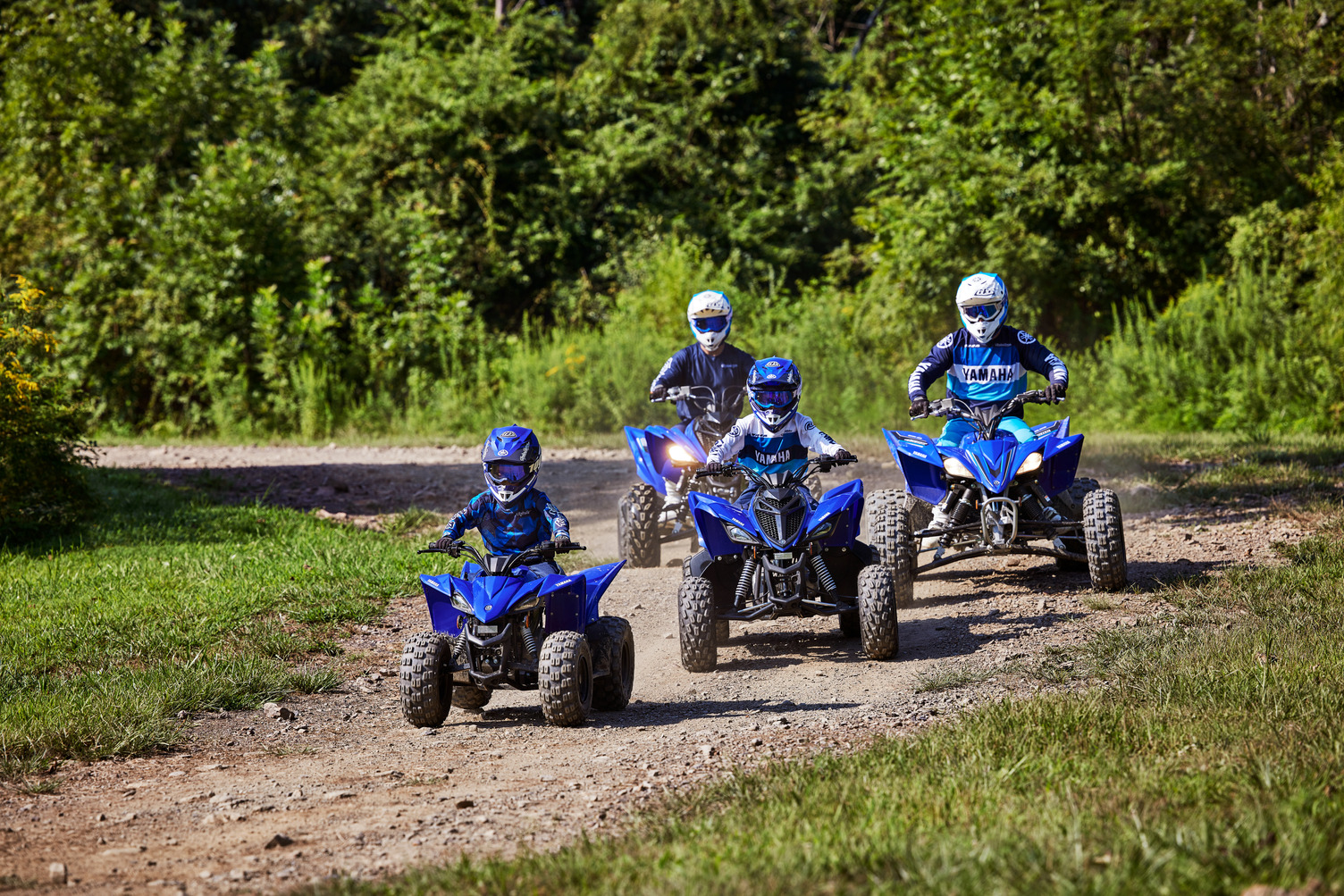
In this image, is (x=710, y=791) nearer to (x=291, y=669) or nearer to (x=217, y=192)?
(x=291, y=669)

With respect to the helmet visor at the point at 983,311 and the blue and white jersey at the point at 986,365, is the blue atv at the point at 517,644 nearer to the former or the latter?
the blue and white jersey at the point at 986,365

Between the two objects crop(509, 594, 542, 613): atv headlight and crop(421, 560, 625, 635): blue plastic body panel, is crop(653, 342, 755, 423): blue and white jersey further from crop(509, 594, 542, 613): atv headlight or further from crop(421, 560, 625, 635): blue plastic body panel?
crop(509, 594, 542, 613): atv headlight

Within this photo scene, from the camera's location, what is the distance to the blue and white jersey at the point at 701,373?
10078 mm

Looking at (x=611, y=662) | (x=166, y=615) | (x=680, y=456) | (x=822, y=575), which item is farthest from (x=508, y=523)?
(x=680, y=456)

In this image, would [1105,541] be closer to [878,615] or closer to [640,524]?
[878,615]

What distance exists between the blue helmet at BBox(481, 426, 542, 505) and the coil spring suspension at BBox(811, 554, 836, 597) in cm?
179

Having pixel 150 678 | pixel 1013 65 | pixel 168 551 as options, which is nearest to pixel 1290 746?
pixel 150 678

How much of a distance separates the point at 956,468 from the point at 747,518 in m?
1.78

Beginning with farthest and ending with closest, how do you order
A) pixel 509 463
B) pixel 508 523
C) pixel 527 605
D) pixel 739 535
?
pixel 739 535 → pixel 508 523 → pixel 509 463 → pixel 527 605

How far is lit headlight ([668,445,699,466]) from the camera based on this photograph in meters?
9.57

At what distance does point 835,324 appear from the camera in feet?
64.1

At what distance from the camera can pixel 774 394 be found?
770 cm

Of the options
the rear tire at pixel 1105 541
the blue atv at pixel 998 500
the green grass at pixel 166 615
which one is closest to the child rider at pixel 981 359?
the blue atv at pixel 998 500

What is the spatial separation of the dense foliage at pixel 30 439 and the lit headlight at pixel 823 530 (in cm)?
716
